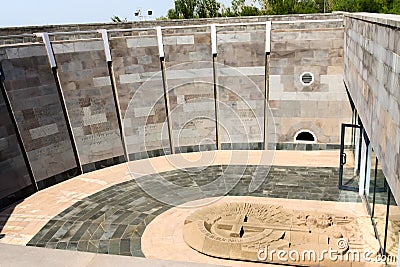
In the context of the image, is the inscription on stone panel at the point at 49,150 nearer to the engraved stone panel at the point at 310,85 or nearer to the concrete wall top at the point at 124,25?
the concrete wall top at the point at 124,25

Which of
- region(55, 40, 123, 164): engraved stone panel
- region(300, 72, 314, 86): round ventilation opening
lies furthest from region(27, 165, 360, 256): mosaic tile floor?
region(300, 72, 314, 86): round ventilation opening

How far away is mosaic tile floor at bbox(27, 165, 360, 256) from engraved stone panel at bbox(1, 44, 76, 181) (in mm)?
3381

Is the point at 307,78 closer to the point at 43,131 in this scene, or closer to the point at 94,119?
the point at 94,119

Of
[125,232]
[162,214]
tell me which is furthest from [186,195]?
[125,232]

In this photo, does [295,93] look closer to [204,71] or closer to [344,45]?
[344,45]

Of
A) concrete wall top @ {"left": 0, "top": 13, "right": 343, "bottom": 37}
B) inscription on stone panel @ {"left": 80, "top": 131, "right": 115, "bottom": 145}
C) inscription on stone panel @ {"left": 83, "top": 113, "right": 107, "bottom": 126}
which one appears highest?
concrete wall top @ {"left": 0, "top": 13, "right": 343, "bottom": 37}

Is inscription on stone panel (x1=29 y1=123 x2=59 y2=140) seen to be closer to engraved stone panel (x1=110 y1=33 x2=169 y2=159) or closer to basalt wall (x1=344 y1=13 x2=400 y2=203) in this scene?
engraved stone panel (x1=110 y1=33 x2=169 y2=159)

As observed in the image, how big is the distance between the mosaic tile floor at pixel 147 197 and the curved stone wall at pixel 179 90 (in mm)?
2915

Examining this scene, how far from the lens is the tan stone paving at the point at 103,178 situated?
13.8 meters

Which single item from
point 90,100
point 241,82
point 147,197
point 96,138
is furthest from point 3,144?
point 241,82

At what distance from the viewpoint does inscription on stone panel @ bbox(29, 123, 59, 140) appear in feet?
54.4

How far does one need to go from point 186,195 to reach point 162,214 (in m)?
1.81

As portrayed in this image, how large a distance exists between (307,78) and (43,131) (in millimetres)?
14031

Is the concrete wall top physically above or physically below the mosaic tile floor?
above
